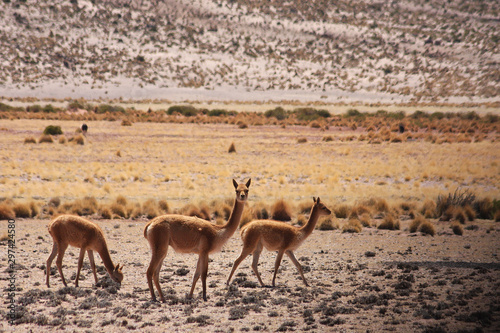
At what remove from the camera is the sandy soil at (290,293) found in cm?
795

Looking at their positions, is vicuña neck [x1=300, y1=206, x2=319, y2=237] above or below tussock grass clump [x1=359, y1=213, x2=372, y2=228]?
above

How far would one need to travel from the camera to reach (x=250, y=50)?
104250 millimetres

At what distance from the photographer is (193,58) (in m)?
99.1

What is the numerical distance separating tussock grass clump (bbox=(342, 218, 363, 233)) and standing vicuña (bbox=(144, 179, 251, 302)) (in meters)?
7.16

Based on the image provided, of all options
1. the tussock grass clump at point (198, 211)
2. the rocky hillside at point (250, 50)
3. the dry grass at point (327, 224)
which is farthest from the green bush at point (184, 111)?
the dry grass at point (327, 224)

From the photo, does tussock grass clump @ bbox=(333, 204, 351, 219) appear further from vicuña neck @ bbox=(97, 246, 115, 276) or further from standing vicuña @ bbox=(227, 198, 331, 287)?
vicuña neck @ bbox=(97, 246, 115, 276)

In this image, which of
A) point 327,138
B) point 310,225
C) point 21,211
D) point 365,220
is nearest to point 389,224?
point 365,220

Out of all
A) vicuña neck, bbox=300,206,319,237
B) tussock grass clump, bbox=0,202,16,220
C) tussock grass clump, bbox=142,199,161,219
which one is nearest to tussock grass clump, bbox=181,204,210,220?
tussock grass clump, bbox=142,199,161,219

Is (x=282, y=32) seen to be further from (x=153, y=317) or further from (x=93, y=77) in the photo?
(x=153, y=317)

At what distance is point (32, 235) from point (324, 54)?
312 feet

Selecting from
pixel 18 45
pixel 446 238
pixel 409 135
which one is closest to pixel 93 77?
pixel 18 45

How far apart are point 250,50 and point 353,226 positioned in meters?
91.7

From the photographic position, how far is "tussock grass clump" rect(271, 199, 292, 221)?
16.9 metres

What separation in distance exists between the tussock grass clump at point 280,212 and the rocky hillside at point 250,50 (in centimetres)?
7126
